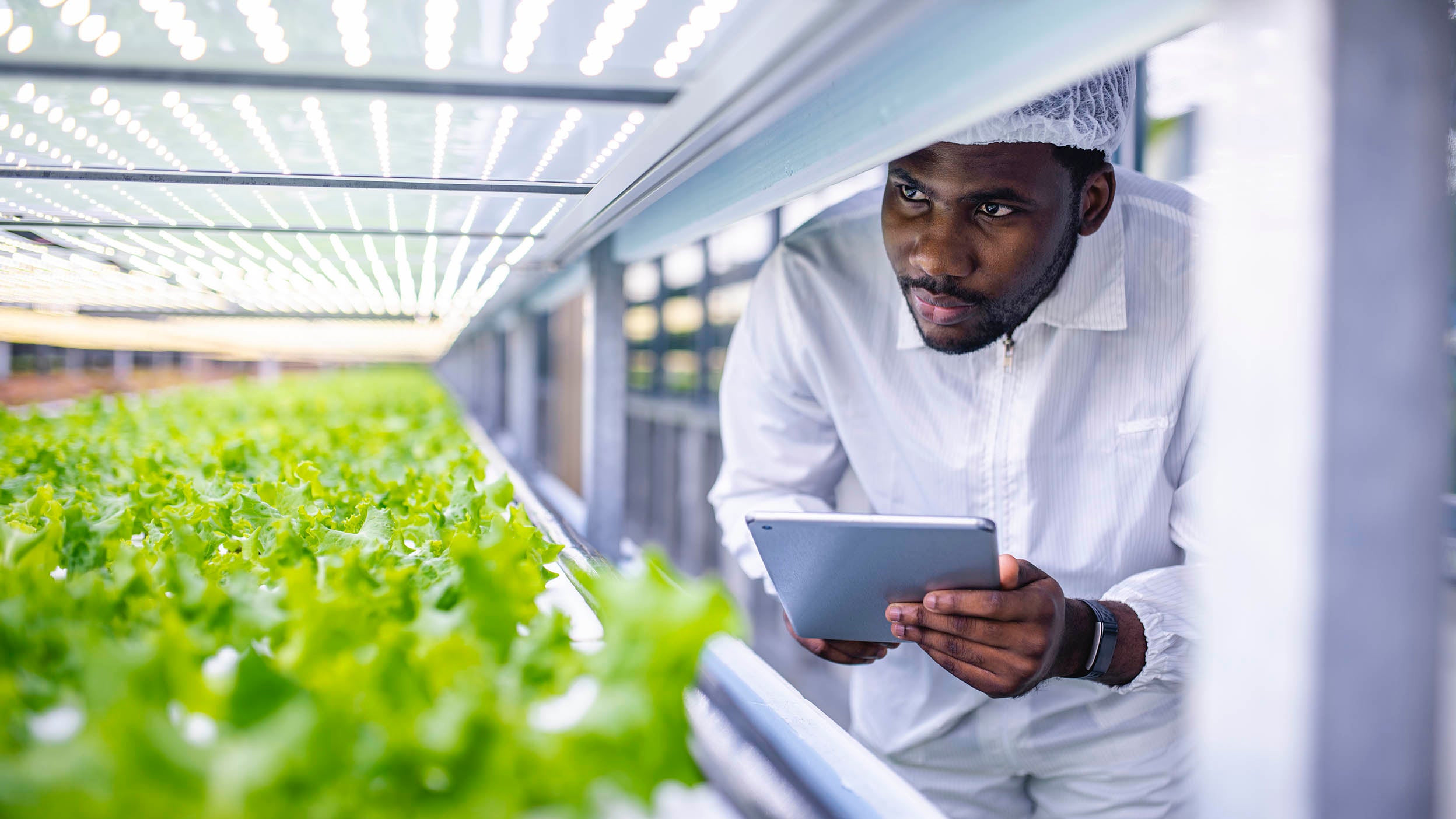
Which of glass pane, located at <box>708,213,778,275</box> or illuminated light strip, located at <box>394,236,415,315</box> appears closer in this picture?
illuminated light strip, located at <box>394,236,415,315</box>

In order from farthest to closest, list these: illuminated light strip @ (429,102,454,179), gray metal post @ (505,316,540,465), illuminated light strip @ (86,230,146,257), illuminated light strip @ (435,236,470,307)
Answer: gray metal post @ (505,316,540,465) → illuminated light strip @ (435,236,470,307) → illuminated light strip @ (86,230,146,257) → illuminated light strip @ (429,102,454,179)

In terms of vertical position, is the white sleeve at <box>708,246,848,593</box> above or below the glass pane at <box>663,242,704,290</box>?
below

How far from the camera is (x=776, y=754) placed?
3.34 feet

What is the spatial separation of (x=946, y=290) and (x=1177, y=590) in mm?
661

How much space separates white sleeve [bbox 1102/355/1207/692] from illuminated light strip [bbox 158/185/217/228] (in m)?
1.74

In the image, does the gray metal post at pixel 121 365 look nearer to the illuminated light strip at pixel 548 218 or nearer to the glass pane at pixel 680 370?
the glass pane at pixel 680 370

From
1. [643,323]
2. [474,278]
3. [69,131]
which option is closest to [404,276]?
[474,278]

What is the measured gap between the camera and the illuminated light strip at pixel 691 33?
2.56 ft

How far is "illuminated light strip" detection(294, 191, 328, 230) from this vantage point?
1.50 metres

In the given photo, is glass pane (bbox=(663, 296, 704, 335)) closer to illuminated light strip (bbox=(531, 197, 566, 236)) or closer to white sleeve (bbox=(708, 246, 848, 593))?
white sleeve (bbox=(708, 246, 848, 593))

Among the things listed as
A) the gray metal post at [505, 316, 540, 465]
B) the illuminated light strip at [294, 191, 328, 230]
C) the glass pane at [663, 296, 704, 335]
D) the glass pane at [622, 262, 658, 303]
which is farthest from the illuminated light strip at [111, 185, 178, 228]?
the glass pane at [622, 262, 658, 303]

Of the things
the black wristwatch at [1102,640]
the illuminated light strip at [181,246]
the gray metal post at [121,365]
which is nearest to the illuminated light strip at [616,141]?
the black wristwatch at [1102,640]

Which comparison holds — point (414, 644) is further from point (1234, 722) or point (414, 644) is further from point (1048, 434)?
point (1048, 434)

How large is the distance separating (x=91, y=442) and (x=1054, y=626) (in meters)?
2.74
